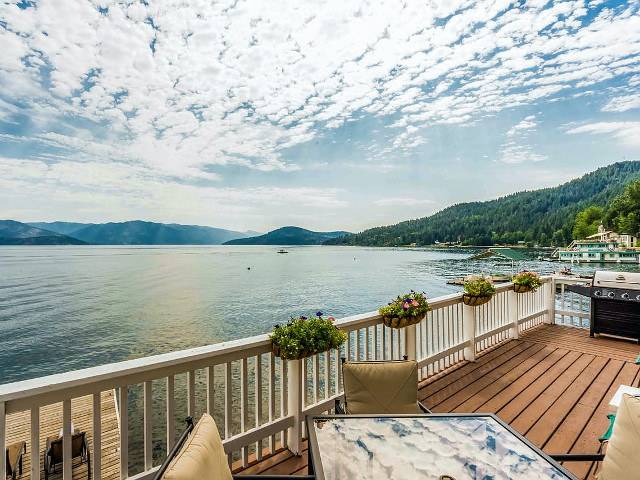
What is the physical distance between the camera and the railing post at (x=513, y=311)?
5.22 metres

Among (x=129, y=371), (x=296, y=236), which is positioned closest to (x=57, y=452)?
(x=129, y=371)

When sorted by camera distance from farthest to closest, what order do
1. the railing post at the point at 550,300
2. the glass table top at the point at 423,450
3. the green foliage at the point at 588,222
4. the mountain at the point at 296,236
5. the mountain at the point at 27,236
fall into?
the mountain at the point at 296,236
the mountain at the point at 27,236
the green foliage at the point at 588,222
the railing post at the point at 550,300
the glass table top at the point at 423,450

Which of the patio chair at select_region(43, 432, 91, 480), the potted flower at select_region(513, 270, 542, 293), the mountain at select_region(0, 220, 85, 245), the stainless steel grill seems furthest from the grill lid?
the mountain at select_region(0, 220, 85, 245)

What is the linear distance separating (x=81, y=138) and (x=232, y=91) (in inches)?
1651

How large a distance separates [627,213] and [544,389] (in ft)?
142

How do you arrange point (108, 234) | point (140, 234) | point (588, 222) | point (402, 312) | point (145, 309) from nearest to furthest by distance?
1. point (402, 312)
2. point (145, 309)
3. point (588, 222)
4. point (108, 234)
5. point (140, 234)

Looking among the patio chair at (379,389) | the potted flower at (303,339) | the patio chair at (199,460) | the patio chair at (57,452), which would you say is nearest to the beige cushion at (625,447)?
the patio chair at (379,389)

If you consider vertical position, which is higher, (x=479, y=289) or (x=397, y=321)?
(x=479, y=289)

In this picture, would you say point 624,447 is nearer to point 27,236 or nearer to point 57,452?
point 57,452

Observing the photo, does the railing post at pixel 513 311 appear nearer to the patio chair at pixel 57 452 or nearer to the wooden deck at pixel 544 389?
the wooden deck at pixel 544 389

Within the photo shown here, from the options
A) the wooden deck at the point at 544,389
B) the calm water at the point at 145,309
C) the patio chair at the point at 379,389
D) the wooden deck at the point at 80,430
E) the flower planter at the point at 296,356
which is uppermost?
the flower planter at the point at 296,356

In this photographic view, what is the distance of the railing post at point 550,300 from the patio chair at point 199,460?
6.50 m

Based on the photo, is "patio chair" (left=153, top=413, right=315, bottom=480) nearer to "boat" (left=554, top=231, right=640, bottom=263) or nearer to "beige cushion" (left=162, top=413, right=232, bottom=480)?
"beige cushion" (left=162, top=413, right=232, bottom=480)

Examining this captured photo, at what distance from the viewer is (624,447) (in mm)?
1438
